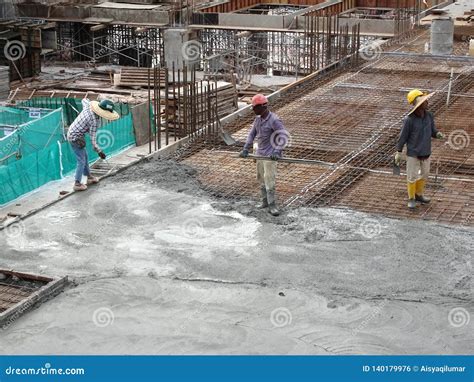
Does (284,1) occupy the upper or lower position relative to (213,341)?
upper

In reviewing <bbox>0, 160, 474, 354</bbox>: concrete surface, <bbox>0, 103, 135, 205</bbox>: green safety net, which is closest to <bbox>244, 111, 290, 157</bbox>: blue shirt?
<bbox>0, 160, 474, 354</bbox>: concrete surface

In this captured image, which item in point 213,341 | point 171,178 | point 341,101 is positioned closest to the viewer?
point 213,341

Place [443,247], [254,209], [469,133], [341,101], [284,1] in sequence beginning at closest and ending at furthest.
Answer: [443,247]
[254,209]
[469,133]
[341,101]
[284,1]

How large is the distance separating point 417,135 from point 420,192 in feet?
2.72

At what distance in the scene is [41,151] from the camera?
1526 cm

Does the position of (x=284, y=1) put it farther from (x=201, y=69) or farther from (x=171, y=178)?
(x=171, y=178)

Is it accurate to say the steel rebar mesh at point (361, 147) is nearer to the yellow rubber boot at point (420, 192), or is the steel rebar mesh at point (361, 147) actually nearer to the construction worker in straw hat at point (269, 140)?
the yellow rubber boot at point (420, 192)

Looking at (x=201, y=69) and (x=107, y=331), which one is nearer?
(x=107, y=331)

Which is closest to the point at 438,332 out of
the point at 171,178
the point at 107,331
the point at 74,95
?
the point at 107,331

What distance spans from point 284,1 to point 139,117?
16.8m

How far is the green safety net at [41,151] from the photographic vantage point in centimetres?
1487

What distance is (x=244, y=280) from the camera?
902 centimetres

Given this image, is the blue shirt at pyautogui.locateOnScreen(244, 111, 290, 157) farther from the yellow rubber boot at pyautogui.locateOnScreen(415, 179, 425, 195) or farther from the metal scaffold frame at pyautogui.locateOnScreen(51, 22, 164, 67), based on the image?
the metal scaffold frame at pyautogui.locateOnScreen(51, 22, 164, 67)

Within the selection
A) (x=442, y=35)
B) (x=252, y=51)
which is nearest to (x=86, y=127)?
(x=442, y=35)
